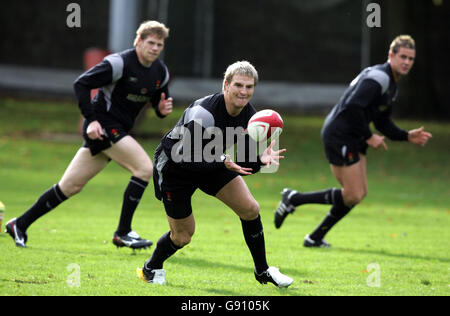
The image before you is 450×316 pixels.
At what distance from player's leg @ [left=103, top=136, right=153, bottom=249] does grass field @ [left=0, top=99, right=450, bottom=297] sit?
9.4 inches

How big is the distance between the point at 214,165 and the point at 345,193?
11.3 ft

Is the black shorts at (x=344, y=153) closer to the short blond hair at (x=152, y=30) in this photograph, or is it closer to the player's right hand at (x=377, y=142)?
the player's right hand at (x=377, y=142)

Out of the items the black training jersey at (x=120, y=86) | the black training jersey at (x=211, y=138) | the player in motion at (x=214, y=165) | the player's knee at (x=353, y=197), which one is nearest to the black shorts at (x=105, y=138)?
the black training jersey at (x=120, y=86)

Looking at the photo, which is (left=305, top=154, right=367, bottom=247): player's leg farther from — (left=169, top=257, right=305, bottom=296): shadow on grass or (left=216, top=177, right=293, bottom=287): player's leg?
(left=216, top=177, right=293, bottom=287): player's leg

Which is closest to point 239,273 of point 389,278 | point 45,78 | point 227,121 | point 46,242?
point 389,278

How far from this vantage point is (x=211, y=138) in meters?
6.02

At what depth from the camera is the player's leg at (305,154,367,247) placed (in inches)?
351

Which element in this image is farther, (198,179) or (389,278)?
(389,278)

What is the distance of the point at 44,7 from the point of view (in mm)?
30781

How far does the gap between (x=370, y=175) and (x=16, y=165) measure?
25.3 feet

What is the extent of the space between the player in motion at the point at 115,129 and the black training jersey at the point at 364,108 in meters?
2.23

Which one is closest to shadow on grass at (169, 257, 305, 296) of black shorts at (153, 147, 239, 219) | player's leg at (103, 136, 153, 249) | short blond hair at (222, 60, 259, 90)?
player's leg at (103, 136, 153, 249)

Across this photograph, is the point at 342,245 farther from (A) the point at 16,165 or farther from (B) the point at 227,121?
(A) the point at 16,165
